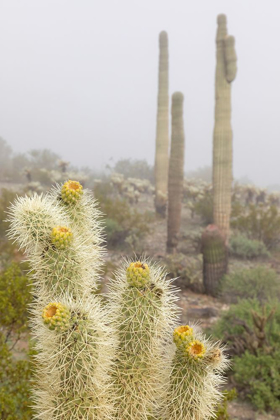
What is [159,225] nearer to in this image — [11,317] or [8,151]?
[11,317]

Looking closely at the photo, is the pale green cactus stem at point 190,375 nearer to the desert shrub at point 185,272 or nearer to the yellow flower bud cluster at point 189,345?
the yellow flower bud cluster at point 189,345

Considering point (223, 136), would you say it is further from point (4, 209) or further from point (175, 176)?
point (4, 209)

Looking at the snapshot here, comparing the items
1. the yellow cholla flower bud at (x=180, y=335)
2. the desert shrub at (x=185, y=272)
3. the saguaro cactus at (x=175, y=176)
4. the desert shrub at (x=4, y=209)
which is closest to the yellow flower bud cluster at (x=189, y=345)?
the yellow cholla flower bud at (x=180, y=335)

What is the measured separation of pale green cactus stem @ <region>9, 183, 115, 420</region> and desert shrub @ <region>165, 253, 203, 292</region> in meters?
5.85

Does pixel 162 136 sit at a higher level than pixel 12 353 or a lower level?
higher

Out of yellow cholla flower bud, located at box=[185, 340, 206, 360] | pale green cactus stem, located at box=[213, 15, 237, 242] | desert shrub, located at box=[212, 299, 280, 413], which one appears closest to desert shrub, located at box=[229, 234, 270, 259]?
→ pale green cactus stem, located at box=[213, 15, 237, 242]

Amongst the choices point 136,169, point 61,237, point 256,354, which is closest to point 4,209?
point 256,354

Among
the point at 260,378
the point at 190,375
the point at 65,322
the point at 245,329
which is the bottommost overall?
the point at 260,378

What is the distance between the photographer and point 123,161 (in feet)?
92.5

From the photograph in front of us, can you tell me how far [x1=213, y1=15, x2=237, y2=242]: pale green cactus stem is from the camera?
346 inches

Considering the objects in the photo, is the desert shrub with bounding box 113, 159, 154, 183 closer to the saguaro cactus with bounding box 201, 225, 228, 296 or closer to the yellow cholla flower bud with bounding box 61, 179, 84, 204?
the saguaro cactus with bounding box 201, 225, 228, 296

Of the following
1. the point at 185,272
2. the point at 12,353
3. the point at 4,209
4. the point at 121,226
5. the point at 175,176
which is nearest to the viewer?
the point at 12,353

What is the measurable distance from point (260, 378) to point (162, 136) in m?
11.7

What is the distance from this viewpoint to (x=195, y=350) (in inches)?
68.9
